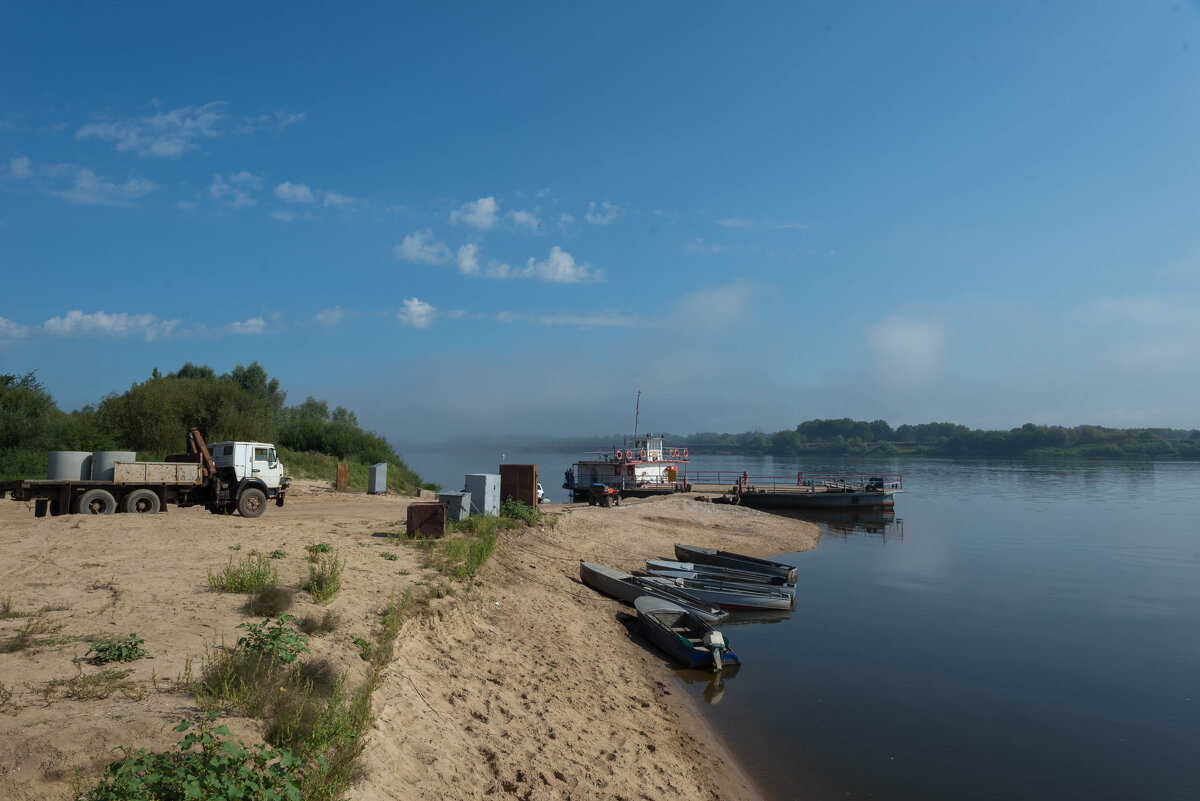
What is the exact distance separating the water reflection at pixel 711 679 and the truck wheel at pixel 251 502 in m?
15.4

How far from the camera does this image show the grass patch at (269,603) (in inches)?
367

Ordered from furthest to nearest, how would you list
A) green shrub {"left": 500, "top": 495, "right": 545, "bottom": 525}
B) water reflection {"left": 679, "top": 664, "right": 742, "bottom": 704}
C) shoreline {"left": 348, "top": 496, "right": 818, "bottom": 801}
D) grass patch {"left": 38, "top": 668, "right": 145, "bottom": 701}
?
1. green shrub {"left": 500, "top": 495, "right": 545, "bottom": 525}
2. water reflection {"left": 679, "top": 664, "right": 742, "bottom": 704}
3. shoreline {"left": 348, "top": 496, "right": 818, "bottom": 801}
4. grass patch {"left": 38, "top": 668, "right": 145, "bottom": 701}

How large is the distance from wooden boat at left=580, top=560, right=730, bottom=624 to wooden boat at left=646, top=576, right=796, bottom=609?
0.38m

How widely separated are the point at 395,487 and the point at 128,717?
34522 millimetres

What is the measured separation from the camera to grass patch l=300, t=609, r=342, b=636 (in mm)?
8826

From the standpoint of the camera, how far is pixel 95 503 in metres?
19.4

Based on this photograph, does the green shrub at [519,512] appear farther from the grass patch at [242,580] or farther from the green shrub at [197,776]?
the green shrub at [197,776]

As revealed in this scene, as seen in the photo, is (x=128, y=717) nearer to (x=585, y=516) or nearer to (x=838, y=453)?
(x=585, y=516)

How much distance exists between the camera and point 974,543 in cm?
3341

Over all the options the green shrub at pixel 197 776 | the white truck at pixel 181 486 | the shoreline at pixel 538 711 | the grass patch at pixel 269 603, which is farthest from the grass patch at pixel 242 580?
the white truck at pixel 181 486

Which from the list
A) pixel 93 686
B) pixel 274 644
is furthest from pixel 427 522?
pixel 93 686

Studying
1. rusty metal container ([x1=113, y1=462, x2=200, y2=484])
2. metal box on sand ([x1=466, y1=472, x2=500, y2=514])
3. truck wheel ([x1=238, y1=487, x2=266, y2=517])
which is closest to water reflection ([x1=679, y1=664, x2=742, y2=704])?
metal box on sand ([x1=466, y1=472, x2=500, y2=514])

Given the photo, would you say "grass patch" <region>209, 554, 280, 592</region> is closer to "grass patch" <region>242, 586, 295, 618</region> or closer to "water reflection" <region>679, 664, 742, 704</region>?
"grass patch" <region>242, 586, 295, 618</region>

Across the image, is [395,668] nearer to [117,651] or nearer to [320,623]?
[320,623]
